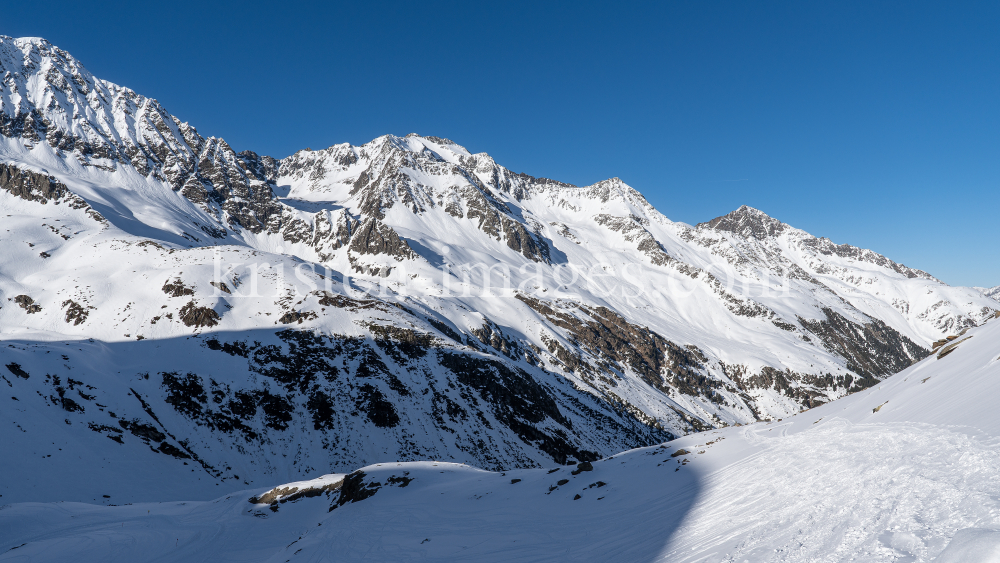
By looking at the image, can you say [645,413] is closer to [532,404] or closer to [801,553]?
[532,404]

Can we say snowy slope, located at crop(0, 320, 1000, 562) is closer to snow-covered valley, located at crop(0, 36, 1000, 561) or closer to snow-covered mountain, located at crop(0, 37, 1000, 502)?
snow-covered valley, located at crop(0, 36, 1000, 561)

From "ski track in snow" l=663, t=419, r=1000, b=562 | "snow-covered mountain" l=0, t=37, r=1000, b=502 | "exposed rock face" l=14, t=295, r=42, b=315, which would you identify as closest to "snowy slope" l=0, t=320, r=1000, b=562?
"ski track in snow" l=663, t=419, r=1000, b=562

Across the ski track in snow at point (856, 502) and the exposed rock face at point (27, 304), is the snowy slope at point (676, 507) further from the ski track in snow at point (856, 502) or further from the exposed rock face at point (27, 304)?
the exposed rock face at point (27, 304)

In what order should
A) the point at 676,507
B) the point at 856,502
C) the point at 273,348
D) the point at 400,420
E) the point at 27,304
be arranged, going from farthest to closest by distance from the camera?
1. the point at 27,304
2. the point at 273,348
3. the point at 400,420
4. the point at 676,507
5. the point at 856,502

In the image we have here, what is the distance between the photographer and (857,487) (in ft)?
31.7

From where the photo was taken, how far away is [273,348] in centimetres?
5375

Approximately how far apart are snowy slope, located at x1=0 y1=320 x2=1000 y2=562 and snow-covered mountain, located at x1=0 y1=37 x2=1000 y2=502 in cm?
1449

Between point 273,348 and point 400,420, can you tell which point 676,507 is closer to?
point 400,420

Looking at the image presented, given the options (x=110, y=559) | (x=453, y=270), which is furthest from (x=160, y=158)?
(x=110, y=559)

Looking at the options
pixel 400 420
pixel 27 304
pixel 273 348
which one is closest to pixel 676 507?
pixel 400 420

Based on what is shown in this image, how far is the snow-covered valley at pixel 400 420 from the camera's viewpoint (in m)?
11.0

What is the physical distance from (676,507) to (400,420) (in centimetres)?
4009

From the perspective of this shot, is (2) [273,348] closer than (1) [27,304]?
Yes

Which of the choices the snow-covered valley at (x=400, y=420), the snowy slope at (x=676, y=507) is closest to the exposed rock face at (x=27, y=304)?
the snow-covered valley at (x=400, y=420)
